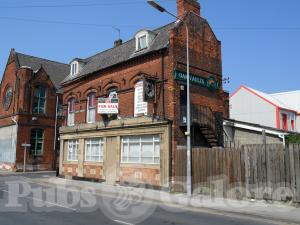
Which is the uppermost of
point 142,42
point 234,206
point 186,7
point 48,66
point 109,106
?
point 48,66

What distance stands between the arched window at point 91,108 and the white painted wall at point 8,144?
14130mm

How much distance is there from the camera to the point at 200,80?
20.9m

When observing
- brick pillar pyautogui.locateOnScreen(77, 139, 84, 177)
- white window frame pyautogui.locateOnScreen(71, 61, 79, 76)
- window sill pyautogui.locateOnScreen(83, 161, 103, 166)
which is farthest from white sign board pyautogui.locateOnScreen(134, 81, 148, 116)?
white window frame pyautogui.locateOnScreen(71, 61, 79, 76)

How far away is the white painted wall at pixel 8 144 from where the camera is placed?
35875 millimetres

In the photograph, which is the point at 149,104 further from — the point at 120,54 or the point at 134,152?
the point at 120,54

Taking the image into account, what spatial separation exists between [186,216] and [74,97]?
62.0 ft

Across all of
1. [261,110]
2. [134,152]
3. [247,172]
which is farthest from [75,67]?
[261,110]

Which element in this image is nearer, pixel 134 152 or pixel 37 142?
pixel 134 152

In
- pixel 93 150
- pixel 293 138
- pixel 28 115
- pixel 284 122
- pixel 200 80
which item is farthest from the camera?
pixel 284 122

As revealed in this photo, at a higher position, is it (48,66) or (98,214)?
(48,66)

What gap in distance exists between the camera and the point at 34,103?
37.6 m

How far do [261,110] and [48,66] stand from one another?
2738 centimetres

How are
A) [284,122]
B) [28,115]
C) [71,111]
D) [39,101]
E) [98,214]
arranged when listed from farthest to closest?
1. [284,122]
2. [39,101]
3. [28,115]
4. [71,111]
5. [98,214]

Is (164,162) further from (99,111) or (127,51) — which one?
(127,51)
